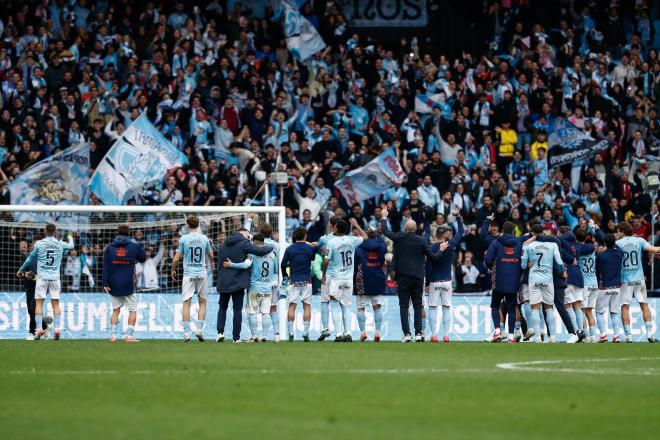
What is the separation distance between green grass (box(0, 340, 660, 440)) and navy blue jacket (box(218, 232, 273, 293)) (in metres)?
4.06

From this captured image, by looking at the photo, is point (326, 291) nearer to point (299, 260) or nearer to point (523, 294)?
point (299, 260)

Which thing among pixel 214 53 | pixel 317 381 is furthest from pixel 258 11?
pixel 317 381

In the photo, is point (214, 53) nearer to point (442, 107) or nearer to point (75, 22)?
point (75, 22)

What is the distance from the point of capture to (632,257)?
25797mm

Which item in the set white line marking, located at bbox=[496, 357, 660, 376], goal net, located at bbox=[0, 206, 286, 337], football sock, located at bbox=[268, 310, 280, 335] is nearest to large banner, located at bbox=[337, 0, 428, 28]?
goal net, located at bbox=[0, 206, 286, 337]

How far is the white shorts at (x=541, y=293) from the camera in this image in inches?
975

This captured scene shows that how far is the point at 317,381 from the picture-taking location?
1487 centimetres

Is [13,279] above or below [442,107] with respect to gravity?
below

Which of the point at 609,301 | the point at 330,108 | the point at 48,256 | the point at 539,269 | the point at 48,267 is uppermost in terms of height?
the point at 330,108

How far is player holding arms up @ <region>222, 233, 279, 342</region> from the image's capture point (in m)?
24.4

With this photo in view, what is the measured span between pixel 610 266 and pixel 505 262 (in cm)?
249

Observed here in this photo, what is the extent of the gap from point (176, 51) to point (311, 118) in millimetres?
3930

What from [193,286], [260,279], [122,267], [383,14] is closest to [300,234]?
[260,279]

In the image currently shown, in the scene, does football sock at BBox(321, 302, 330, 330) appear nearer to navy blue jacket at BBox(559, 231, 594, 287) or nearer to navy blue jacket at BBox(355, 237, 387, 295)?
navy blue jacket at BBox(355, 237, 387, 295)
